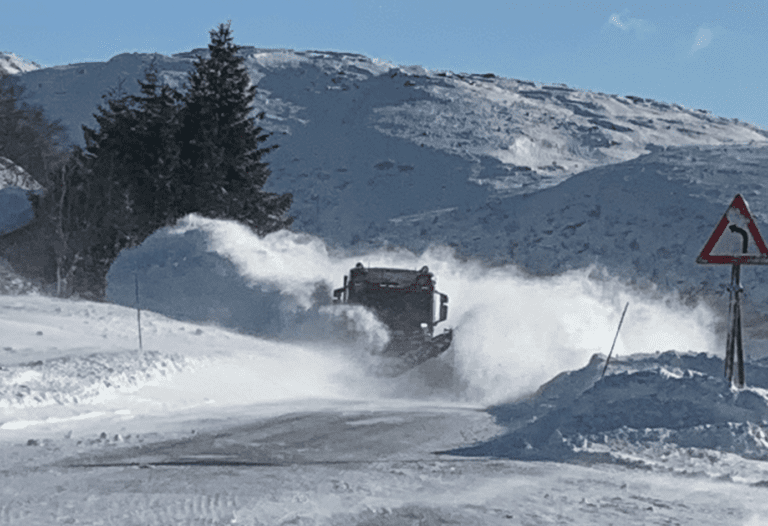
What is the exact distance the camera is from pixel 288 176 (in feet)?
218

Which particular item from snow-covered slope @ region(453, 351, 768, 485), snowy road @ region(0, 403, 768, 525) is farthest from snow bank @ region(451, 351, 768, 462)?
snowy road @ region(0, 403, 768, 525)

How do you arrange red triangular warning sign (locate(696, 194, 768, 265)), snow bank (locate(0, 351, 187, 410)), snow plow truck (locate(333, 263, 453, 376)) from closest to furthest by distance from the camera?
red triangular warning sign (locate(696, 194, 768, 265)) → snow bank (locate(0, 351, 187, 410)) → snow plow truck (locate(333, 263, 453, 376))

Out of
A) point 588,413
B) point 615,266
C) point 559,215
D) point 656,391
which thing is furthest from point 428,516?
point 559,215

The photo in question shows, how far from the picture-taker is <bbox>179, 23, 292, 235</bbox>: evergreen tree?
1316 inches

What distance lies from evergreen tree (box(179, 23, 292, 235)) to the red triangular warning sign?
2531cm

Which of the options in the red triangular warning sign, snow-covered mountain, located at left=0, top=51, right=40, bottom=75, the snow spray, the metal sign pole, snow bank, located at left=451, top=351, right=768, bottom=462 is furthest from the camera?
snow-covered mountain, located at left=0, top=51, right=40, bottom=75

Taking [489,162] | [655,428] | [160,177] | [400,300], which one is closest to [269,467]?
[655,428]

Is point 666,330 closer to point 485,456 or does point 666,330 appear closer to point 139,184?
point 485,456

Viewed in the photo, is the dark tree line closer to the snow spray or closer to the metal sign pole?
the snow spray

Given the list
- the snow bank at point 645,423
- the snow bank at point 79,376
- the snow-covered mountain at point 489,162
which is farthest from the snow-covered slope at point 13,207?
the snow bank at point 645,423

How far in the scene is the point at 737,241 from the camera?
9289 millimetres

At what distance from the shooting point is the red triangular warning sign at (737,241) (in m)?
9.16

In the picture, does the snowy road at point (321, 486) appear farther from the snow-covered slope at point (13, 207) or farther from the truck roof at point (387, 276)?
the snow-covered slope at point (13, 207)

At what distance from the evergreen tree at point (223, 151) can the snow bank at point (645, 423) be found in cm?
2534
